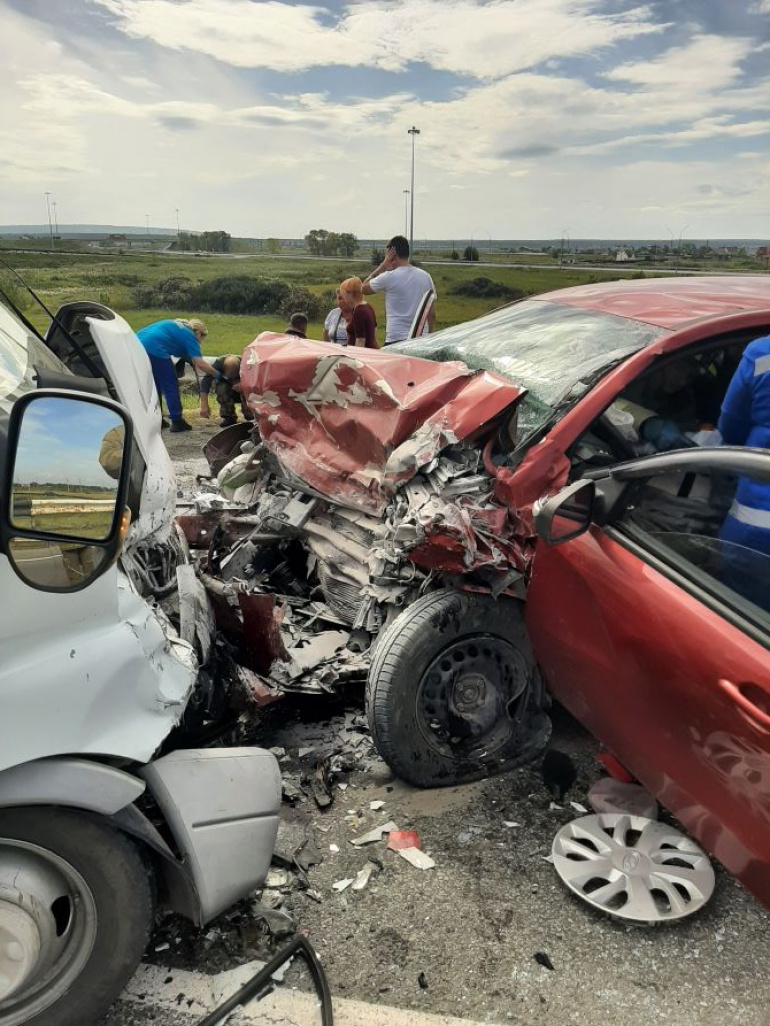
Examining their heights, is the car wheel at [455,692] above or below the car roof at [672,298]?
below

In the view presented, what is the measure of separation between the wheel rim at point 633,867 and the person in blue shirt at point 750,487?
104cm

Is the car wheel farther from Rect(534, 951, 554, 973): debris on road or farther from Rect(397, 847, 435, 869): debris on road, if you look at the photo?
Rect(534, 951, 554, 973): debris on road

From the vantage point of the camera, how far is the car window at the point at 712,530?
1.90 m

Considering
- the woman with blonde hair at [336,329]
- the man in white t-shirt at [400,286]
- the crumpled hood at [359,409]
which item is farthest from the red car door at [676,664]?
the woman with blonde hair at [336,329]

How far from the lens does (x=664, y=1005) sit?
6.43 ft

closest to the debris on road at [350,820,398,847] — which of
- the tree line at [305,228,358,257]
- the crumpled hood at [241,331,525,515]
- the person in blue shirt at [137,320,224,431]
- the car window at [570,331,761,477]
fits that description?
the crumpled hood at [241,331,525,515]

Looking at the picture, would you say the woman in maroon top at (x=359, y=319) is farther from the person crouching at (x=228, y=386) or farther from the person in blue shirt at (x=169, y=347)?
the person in blue shirt at (x=169, y=347)

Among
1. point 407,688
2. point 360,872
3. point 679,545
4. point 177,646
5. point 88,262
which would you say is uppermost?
point 88,262

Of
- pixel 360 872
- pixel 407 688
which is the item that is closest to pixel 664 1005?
pixel 360 872

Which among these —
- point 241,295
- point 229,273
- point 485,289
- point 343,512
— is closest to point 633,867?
point 343,512

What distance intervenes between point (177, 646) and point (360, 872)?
106 centimetres

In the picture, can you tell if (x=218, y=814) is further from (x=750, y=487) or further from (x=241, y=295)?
(x=241, y=295)

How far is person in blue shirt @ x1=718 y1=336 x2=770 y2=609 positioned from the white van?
1.40 meters

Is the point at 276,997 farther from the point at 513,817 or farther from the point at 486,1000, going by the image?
the point at 513,817
